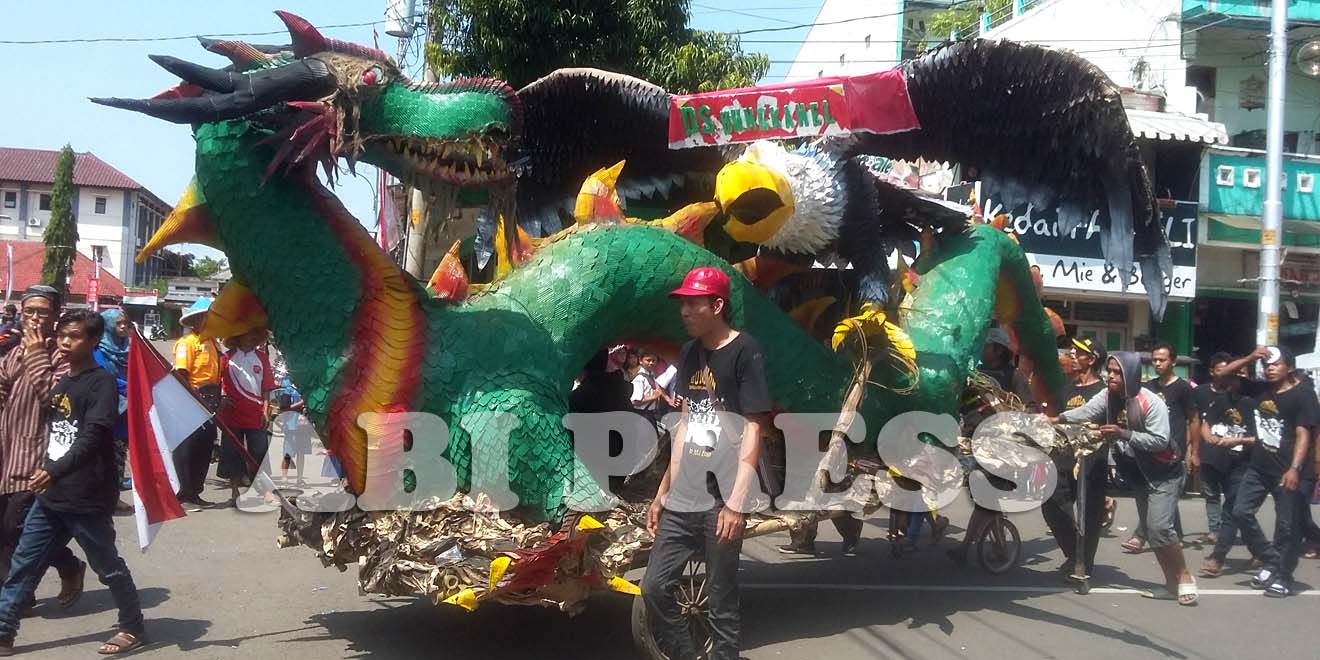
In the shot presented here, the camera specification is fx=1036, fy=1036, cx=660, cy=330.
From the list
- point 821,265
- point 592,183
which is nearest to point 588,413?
point 592,183

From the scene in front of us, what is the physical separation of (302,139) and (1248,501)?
6.24 meters

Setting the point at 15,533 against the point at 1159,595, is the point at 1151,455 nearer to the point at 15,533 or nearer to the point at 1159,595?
the point at 1159,595

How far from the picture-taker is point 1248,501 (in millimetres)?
6828

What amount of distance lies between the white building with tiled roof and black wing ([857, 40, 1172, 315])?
50.9 metres

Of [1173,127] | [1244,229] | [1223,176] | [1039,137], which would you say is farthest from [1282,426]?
[1223,176]

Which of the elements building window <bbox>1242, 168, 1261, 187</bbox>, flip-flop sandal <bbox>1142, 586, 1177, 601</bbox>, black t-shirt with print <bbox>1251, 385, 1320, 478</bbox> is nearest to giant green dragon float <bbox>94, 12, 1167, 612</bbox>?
black t-shirt with print <bbox>1251, 385, 1320, 478</bbox>

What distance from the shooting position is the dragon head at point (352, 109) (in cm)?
407

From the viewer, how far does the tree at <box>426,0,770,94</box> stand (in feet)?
27.3

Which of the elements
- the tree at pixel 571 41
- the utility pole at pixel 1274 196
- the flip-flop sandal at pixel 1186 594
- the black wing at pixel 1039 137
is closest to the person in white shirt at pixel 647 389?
the tree at pixel 571 41

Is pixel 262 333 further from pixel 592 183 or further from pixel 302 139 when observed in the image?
pixel 592 183

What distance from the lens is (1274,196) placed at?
1134 centimetres

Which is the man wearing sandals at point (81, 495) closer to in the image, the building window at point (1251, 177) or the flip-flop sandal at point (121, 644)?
the flip-flop sandal at point (121, 644)

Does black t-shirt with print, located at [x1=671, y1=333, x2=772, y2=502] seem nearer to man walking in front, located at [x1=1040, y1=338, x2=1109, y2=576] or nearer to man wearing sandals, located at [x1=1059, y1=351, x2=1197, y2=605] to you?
man walking in front, located at [x1=1040, y1=338, x2=1109, y2=576]

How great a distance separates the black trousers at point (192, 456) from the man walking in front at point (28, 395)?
2.02 ft
